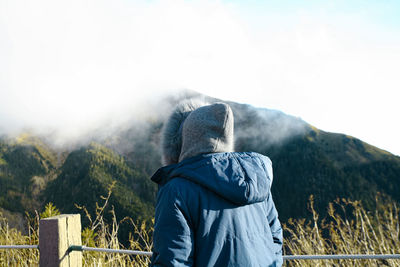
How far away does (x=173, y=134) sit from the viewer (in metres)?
1.15

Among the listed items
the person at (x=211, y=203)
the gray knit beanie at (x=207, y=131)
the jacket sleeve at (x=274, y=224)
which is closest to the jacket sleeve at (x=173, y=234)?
the person at (x=211, y=203)

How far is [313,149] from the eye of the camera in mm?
87688

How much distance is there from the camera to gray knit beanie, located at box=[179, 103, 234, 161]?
1039 mm

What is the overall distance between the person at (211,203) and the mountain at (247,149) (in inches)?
2297

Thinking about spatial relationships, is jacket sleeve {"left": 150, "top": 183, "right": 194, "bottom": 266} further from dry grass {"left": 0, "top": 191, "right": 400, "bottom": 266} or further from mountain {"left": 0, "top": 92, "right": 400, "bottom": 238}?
mountain {"left": 0, "top": 92, "right": 400, "bottom": 238}

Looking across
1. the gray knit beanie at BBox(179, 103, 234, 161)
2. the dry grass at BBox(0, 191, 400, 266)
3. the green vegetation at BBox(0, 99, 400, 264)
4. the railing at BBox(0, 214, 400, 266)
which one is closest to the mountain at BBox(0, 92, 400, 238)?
the green vegetation at BBox(0, 99, 400, 264)

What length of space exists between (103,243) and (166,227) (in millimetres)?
→ 2073

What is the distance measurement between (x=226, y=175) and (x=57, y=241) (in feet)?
4.14

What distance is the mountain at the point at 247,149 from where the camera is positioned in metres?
69.1

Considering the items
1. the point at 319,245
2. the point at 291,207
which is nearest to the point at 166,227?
the point at 319,245

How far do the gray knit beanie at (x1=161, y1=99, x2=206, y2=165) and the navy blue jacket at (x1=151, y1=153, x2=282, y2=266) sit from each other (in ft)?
0.47

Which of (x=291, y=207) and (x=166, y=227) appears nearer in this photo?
(x=166, y=227)

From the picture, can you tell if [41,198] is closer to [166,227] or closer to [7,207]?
[7,207]

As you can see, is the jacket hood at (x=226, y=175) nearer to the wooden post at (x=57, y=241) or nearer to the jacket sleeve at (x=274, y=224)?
the jacket sleeve at (x=274, y=224)
